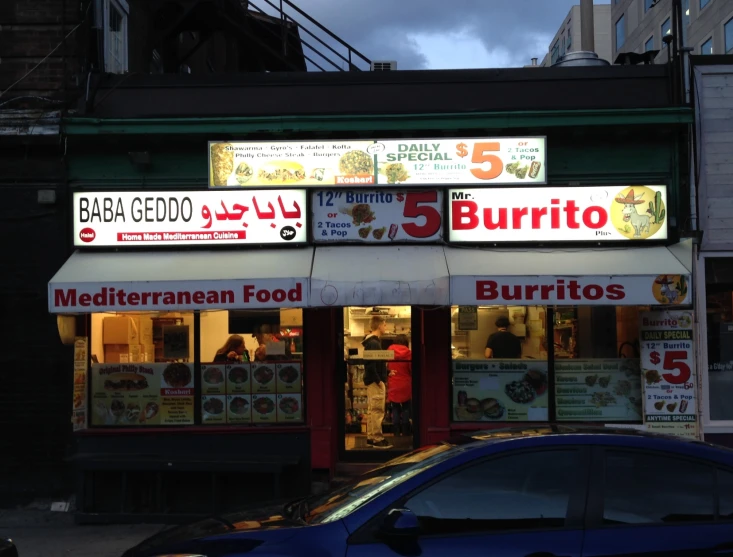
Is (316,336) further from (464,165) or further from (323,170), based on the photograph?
(464,165)

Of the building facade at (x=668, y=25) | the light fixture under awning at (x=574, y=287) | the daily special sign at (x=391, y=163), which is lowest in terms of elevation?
the light fixture under awning at (x=574, y=287)

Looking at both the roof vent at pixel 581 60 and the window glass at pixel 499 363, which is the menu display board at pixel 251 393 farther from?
the roof vent at pixel 581 60

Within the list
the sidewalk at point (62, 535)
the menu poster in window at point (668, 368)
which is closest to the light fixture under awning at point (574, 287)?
the menu poster in window at point (668, 368)

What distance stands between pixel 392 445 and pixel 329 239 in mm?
2880

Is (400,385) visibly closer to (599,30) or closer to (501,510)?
(501,510)

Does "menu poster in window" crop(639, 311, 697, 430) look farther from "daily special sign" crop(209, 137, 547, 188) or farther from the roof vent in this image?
the roof vent

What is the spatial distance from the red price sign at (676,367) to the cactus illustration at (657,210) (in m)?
1.62

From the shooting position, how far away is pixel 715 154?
9484mm

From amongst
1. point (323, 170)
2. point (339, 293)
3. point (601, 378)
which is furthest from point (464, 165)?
point (601, 378)

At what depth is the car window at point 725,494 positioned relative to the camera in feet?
13.3

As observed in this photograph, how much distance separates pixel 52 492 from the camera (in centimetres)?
930

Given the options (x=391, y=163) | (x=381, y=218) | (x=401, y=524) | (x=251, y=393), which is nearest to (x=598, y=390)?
(x=381, y=218)

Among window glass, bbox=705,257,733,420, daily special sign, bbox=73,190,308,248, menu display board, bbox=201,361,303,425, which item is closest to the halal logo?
window glass, bbox=705,257,733,420

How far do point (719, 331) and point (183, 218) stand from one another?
6810mm
